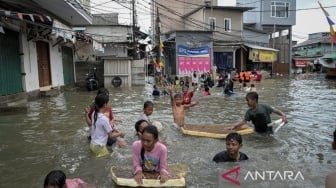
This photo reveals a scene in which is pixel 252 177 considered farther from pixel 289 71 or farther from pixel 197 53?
pixel 289 71

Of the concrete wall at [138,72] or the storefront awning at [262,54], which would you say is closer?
the concrete wall at [138,72]

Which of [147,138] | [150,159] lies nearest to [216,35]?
[150,159]

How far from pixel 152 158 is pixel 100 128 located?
5.68 ft

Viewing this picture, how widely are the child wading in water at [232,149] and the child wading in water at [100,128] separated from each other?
1.85 m

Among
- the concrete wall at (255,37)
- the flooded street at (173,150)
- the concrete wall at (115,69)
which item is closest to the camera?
the flooded street at (173,150)

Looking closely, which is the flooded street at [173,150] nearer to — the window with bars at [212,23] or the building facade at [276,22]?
the window with bars at [212,23]

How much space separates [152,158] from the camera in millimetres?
4844

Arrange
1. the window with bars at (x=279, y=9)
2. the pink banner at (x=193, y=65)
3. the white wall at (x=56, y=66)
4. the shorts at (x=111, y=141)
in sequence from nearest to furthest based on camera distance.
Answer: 1. the shorts at (x=111, y=141)
2. the white wall at (x=56, y=66)
3. the pink banner at (x=193, y=65)
4. the window with bars at (x=279, y=9)

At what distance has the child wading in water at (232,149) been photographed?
17.7 feet

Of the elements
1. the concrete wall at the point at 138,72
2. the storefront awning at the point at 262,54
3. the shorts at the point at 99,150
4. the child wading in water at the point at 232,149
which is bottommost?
the shorts at the point at 99,150

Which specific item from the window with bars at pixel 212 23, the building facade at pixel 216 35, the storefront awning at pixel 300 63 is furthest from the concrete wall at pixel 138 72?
the storefront awning at pixel 300 63

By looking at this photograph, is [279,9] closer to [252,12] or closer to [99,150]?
[252,12]

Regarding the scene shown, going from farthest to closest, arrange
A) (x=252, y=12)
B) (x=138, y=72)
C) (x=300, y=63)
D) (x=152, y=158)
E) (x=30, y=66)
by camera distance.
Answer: (x=300, y=63), (x=252, y=12), (x=138, y=72), (x=30, y=66), (x=152, y=158)

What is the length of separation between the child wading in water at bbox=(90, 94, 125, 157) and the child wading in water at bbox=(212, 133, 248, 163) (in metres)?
1.85
